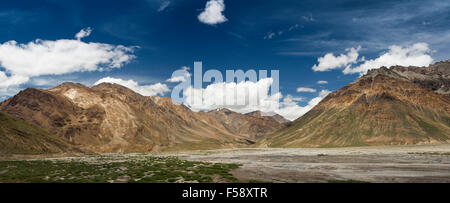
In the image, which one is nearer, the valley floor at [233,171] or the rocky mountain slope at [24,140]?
the valley floor at [233,171]

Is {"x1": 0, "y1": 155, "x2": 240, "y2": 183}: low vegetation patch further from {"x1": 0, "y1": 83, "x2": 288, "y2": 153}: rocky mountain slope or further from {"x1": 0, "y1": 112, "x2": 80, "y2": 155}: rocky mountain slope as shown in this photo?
{"x1": 0, "y1": 83, "x2": 288, "y2": 153}: rocky mountain slope

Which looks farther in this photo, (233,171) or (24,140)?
(24,140)

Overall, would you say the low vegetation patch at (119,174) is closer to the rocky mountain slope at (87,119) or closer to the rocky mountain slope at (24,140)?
the rocky mountain slope at (24,140)

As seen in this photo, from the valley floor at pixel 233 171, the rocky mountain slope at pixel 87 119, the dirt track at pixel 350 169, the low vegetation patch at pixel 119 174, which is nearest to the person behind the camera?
the low vegetation patch at pixel 119 174

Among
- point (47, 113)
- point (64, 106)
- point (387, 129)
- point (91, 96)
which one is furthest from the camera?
point (91, 96)

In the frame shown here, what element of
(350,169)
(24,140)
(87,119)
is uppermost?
(87,119)

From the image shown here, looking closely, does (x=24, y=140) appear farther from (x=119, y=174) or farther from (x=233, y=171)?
(x=233, y=171)

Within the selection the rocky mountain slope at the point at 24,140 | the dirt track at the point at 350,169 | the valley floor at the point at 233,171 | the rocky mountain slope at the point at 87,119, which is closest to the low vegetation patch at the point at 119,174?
the valley floor at the point at 233,171

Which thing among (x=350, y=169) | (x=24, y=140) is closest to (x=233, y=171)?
(x=350, y=169)
